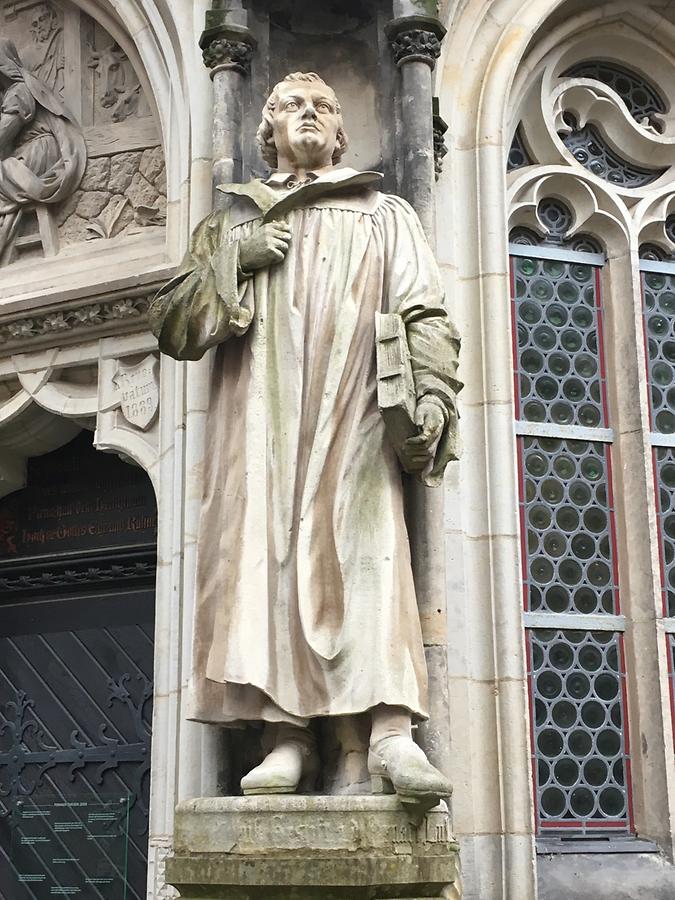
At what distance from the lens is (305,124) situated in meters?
4.73

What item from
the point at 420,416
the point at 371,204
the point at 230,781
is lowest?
the point at 230,781

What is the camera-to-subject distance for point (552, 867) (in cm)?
505

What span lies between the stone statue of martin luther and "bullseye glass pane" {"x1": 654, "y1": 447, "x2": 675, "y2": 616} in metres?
1.60

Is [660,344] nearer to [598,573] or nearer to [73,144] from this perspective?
[598,573]

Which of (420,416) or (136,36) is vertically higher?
(136,36)

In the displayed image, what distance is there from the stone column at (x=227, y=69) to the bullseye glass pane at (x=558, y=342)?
1.35 m

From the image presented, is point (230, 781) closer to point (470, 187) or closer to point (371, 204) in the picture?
point (371, 204)

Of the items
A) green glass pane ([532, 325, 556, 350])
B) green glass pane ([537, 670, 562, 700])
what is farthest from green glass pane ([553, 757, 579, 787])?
green glass pane ([532, 325, 556, 350])

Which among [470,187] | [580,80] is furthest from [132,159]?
[580,80]

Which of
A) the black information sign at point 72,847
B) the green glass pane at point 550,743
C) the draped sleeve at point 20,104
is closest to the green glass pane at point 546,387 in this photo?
the green glass pane at point 550,743

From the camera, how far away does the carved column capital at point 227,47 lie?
5.14 metres

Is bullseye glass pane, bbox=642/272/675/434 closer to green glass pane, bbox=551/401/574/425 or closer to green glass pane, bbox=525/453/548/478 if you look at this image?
green glass pane, bbox=551/401/574/425

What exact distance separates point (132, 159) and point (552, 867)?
10.4ft

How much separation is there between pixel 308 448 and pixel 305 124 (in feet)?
3.58
